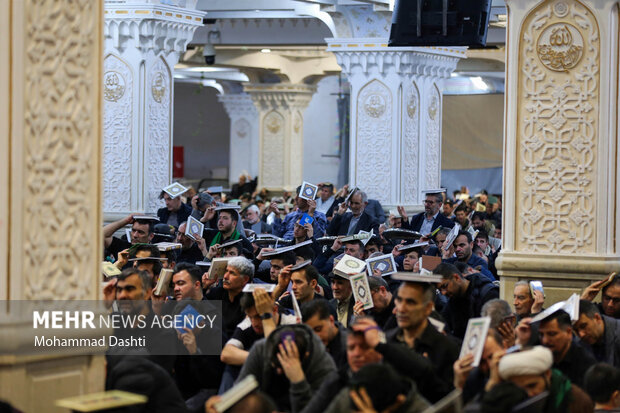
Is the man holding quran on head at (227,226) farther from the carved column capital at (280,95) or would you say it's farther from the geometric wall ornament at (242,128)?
the geometric wall ornament at (242,128)

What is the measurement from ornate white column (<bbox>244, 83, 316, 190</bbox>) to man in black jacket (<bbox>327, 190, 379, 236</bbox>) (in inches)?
427

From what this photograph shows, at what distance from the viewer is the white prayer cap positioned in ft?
15.4

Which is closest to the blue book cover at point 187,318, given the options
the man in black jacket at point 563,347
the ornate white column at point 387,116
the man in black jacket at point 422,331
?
the man in black jacket at point 422,331

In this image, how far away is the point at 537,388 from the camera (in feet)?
15.5

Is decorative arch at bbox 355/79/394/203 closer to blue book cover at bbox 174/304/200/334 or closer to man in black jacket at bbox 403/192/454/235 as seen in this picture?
man in black jacket at bbox 403/192/454/235

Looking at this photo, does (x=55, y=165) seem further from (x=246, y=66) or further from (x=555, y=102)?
(x=246, y=66)

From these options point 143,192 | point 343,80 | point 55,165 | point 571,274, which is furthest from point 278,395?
point 343,80

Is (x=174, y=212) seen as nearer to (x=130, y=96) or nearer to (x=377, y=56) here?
(x=130, y=96)

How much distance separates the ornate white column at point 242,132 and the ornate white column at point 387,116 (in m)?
12.5

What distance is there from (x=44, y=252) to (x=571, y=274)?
4.18 meters

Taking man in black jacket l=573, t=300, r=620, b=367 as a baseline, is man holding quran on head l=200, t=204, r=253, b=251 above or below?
above

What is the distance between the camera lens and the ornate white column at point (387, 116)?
50.1ft

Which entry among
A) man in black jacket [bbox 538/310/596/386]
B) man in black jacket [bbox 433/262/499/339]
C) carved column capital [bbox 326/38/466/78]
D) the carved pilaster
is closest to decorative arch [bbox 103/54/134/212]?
carved column capital [bbox 326/38/466/78]

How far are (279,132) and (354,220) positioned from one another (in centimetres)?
1146
